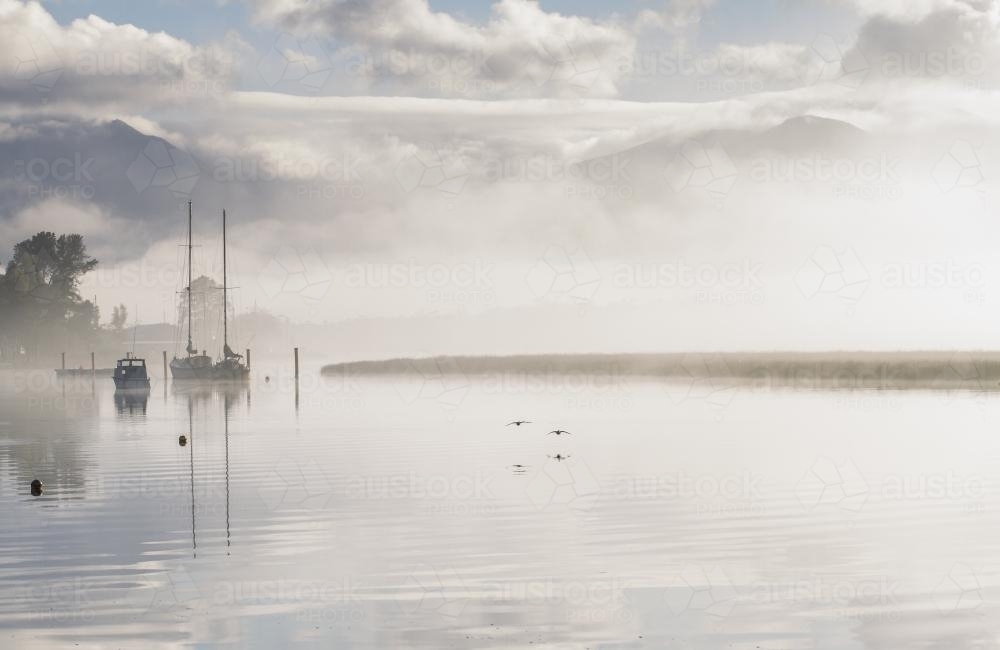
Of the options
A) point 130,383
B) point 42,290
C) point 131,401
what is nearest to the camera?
point 131,401

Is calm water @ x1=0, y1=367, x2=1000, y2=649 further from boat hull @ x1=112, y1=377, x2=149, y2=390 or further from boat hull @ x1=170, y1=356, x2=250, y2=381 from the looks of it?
boat hull @ x1=170, y1=356, x2=250, y2=381

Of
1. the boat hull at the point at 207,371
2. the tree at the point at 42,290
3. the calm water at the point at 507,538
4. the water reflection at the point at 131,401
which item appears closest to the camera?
the calm water at the point at 507,538

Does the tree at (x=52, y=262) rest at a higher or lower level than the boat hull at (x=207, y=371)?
higher

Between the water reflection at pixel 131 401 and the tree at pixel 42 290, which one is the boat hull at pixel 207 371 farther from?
the tree at pixel 42 290

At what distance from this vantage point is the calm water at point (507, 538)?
14945mm

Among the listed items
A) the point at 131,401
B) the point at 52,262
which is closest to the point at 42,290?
the point at 52,262

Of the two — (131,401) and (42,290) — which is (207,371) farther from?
(42,290)

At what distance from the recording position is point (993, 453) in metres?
37.9

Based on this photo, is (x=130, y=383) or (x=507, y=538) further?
(x=130, y=383)

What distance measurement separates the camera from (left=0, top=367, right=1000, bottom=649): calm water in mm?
14945

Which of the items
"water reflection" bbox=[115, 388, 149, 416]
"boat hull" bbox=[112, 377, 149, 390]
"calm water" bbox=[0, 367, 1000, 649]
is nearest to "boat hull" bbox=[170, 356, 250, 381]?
"boat hull" bbox=[112, 377, 149, 390]

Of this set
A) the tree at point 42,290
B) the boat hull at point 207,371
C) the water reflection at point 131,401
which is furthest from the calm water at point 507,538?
the tree at point 42,290

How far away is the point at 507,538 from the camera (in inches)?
871

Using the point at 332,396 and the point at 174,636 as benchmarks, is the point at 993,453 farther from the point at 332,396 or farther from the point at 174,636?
the point at 332,396
